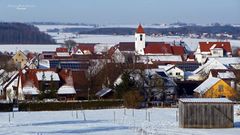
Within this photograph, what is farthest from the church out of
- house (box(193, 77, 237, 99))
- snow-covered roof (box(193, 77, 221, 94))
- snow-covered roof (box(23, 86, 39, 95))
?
snow-covered roof (box(23, 86, 39, 95))

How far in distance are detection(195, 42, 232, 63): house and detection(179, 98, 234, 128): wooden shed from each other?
4516 cm


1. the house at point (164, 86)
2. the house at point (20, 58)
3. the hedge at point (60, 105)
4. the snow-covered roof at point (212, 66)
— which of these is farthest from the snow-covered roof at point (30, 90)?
the house at point (20, 58)

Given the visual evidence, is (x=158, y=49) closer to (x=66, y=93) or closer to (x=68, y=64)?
(x=68, y=64)

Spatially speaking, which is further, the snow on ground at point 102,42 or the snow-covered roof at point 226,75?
the snow on ground at point 102,42

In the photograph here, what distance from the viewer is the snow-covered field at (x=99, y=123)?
858 inches

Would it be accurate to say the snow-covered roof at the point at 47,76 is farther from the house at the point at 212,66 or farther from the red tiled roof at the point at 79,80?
the house at the point at 212,66

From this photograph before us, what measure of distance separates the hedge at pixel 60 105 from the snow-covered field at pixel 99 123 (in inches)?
61.3

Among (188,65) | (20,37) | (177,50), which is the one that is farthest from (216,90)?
(20,37)

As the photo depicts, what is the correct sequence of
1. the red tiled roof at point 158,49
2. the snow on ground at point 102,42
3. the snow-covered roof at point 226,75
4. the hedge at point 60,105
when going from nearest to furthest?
the hedge at point 60,105, the snow-covered roof at point 226,75, the red tiled roof at point 158,49, the snow on ground at point 102,42

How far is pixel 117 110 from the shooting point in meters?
31.6

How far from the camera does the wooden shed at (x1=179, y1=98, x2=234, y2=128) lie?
2444 cm

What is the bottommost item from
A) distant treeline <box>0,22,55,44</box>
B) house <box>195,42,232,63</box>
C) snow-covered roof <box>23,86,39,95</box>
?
snow-covered roof <box>23,86,39,95</box>

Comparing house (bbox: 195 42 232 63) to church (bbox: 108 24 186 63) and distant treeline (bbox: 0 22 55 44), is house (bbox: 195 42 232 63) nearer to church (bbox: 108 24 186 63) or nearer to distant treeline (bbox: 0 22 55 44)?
church (bbox: 108 24 186 63)

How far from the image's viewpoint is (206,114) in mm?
24594
